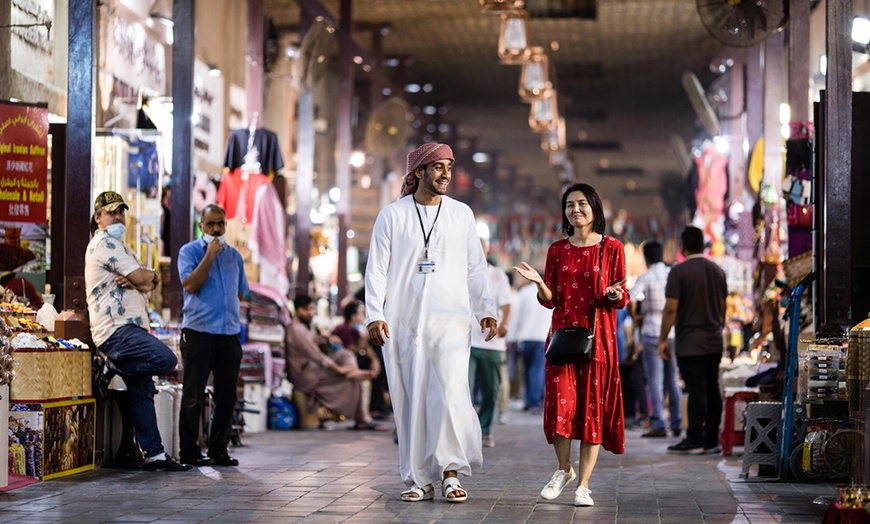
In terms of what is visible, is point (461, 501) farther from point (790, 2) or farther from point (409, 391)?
point (790, 2)

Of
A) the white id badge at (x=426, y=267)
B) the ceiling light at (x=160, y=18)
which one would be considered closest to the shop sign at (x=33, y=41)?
the ceiling light at (x=160, y=18)

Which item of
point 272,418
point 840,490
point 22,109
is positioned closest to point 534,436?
point 272,418

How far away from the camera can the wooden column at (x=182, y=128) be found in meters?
10.6

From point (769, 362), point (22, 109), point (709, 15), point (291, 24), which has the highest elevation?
point (291, 24)

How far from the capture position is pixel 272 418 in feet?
43.5

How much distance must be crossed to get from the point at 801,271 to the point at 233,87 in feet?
27.6

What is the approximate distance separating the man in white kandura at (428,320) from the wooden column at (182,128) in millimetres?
3969

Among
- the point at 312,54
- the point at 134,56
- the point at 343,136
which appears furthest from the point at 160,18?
the point at 343,136

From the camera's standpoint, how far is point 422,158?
6.91 metres

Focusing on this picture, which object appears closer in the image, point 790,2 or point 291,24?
point 790,2

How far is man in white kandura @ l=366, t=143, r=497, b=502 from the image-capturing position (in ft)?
22.1

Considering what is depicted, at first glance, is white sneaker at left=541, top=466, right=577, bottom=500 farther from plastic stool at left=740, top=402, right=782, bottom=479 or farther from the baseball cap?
the baseball cap

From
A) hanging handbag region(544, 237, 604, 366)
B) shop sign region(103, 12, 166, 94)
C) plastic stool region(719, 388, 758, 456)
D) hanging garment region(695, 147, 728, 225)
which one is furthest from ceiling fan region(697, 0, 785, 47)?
hanging garment region(695, 147, 728, 225)

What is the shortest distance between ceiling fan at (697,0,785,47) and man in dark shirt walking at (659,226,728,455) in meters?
2.32
